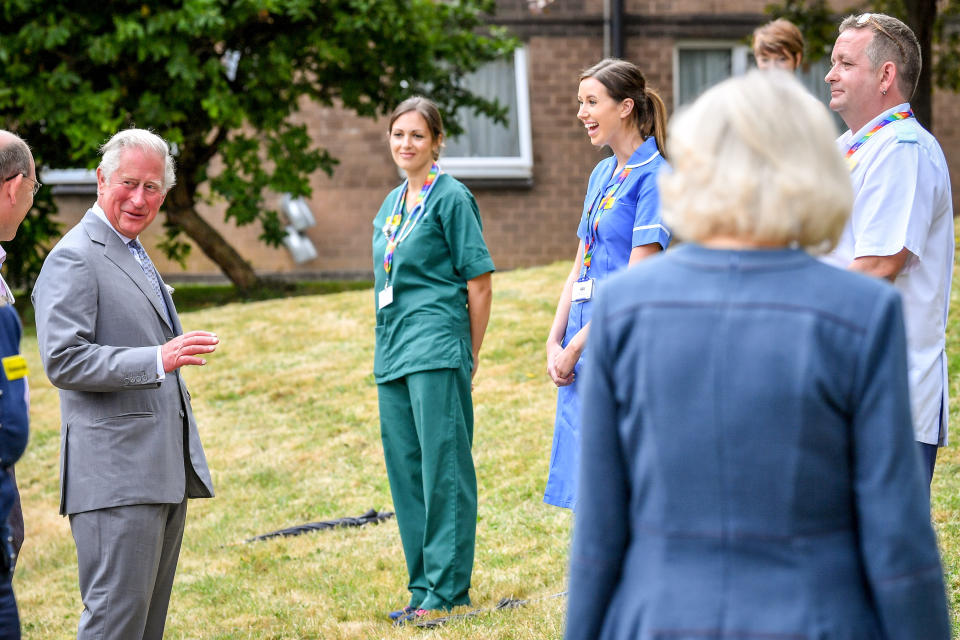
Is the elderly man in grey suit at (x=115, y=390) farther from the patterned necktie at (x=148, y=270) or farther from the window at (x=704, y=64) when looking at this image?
the window at (x=704, y=64)

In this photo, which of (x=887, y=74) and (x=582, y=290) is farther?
(x=582, y=290)

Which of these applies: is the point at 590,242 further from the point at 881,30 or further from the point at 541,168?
the point at 541,168

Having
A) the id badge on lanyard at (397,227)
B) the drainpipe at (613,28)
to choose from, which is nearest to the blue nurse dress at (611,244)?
the id badge on lanyard at (397,227)

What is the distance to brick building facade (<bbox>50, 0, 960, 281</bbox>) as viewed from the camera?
18.6m

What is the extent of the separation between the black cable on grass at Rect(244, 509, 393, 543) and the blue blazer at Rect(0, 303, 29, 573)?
13.6 feet

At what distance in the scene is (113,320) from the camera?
3.70m

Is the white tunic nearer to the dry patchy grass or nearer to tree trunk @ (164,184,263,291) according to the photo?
the dry patchy grass

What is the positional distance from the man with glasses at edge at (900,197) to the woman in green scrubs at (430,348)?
6.38ft

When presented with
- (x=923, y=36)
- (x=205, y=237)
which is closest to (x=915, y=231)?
(x=923, y=36)

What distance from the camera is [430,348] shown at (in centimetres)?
501

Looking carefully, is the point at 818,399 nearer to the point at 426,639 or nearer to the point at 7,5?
the point at 426,639

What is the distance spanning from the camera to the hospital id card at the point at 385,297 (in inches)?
202

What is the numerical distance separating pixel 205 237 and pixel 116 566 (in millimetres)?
11774

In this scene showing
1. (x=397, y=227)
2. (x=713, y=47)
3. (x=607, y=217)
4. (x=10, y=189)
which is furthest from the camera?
(x=713, y=47)
